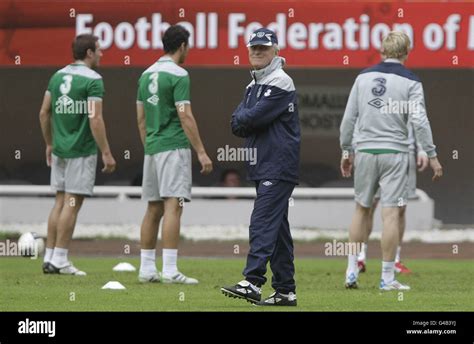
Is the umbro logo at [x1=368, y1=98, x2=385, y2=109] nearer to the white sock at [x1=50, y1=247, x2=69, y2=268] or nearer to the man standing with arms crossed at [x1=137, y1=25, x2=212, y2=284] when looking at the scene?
the man standing with arms crossed at [x1=137, y1=25, x2=212, y2=284]

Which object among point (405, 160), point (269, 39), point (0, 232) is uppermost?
point (269, 39)

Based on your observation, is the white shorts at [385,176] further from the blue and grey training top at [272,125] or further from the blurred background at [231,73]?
the blurred background at [231,73]

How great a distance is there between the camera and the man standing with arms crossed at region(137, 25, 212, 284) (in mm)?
12359

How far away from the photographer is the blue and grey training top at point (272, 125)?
10.2m

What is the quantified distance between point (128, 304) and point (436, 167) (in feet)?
9.37

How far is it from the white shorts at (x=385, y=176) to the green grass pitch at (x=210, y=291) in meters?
0.79

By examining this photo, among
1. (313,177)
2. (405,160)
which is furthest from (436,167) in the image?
(313,177)

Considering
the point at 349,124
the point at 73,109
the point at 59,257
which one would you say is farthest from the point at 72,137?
the point at 349,124

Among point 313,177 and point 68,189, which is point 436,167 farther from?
point 313,177

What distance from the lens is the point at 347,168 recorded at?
12.0 m

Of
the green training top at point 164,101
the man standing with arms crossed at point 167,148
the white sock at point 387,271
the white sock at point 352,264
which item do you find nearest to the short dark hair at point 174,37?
the man standing with arms crossed at point 167,148

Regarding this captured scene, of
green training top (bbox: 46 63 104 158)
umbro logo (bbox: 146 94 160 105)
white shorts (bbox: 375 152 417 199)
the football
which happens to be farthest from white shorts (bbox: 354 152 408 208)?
the football

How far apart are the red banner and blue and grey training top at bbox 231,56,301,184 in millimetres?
9058

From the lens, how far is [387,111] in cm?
1173
